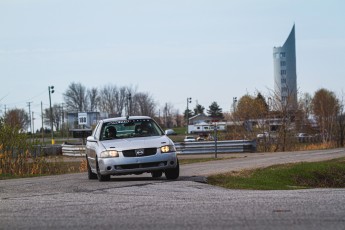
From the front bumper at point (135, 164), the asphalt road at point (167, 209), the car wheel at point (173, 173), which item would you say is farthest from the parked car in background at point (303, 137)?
the asphalt road at point (167, 209)

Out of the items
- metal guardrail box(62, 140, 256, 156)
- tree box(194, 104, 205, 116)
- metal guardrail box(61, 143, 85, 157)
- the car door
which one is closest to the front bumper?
the car door

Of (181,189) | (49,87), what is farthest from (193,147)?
(49,87)

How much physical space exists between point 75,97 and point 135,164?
3898 inches

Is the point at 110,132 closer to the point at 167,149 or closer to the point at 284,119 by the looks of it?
the point at 167,149

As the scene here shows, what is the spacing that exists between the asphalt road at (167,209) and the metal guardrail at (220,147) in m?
22.8

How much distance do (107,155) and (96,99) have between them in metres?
94.9

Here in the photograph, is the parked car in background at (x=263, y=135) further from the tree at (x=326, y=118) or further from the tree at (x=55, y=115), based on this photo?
the tree at (x=55, y=115)

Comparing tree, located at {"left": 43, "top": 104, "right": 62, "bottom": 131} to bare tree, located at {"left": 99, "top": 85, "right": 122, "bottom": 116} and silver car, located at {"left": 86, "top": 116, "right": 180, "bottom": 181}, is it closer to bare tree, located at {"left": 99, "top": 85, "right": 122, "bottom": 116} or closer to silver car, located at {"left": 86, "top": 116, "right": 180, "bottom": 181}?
bare tree, located at {"left": 99, "top": 85, "right": 122, "bottom": 116}

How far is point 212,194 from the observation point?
Answer: 1091 cm

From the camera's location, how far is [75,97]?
111 meters

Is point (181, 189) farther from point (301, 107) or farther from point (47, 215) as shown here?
point (301, 107)

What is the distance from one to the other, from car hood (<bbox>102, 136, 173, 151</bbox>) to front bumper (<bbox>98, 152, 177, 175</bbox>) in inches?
10.1

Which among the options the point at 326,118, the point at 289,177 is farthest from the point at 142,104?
the point at 289,177

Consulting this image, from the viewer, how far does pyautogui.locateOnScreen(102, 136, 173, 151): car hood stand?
45.8 ft
